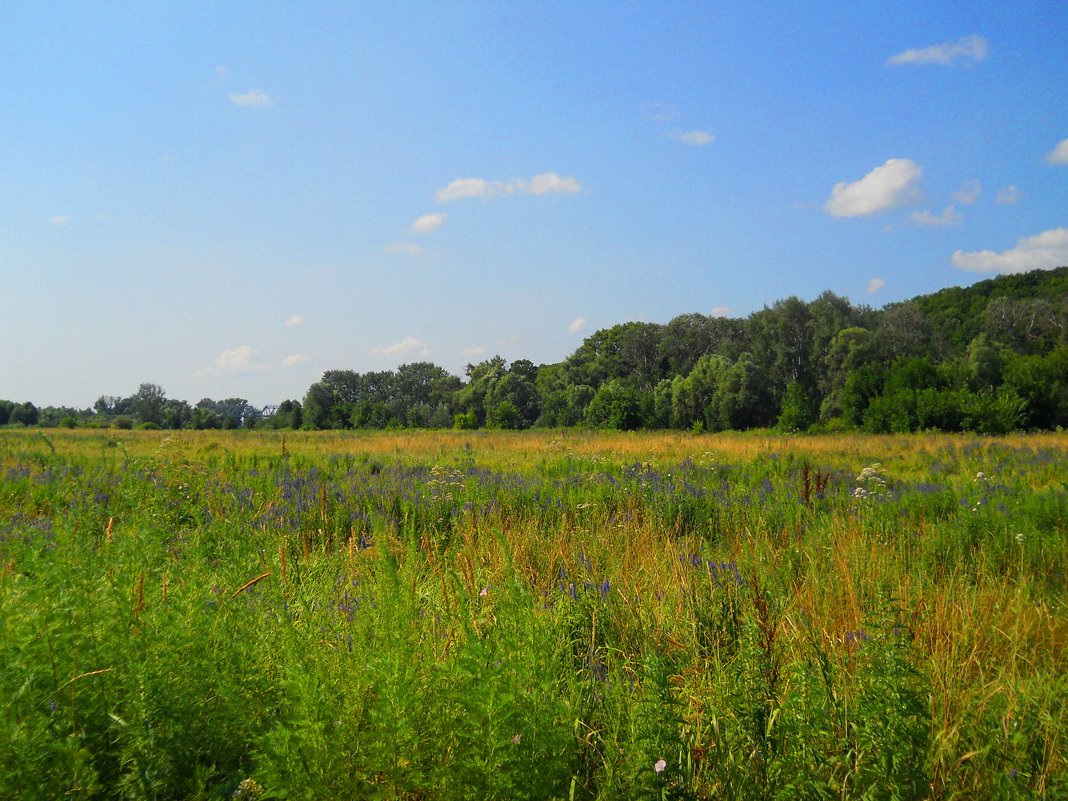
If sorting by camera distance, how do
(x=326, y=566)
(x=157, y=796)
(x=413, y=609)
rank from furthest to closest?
1. (x=326, y=566)
2. (x=413, y=609)
3. (x=157, y=796)

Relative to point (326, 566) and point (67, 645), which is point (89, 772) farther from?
point (326, 566)

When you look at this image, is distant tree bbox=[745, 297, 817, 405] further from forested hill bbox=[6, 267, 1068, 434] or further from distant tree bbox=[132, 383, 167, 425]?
distant tree bbox=[132, 383, 167, 425]

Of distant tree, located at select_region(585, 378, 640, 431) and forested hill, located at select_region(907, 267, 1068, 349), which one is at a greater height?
forested hill, located at select_region(907, 267, 1068, 349)

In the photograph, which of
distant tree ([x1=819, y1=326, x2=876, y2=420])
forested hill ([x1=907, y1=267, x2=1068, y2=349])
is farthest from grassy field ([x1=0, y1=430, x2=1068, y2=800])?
forested hill ([x1=907, y1=267, x2=1068, y2=349])

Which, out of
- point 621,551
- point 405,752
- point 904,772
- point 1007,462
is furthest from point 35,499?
point 1007,462

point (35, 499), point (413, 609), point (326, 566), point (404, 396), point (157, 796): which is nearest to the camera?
point (157, 796)

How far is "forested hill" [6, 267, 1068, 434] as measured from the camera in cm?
3234

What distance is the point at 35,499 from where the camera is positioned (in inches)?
306

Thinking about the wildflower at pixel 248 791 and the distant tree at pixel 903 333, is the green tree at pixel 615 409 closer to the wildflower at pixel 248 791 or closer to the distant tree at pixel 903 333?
the distant tree at pixel 903 333

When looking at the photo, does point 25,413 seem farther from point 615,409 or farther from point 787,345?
point 787,345

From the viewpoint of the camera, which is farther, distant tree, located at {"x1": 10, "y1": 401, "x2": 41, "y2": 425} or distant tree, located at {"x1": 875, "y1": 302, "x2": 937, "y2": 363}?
distant tree, located at {"x1": 10, "y1": 401, "x2": 41, "y2": 425}

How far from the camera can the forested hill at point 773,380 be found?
32.3 metres

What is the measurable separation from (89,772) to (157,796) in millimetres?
238

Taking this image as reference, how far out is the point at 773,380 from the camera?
54.2 metres
